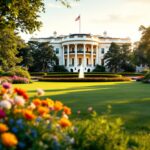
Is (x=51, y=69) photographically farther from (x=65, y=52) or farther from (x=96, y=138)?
(x=96, y=138)

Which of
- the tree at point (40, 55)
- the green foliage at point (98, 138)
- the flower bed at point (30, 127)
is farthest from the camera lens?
the tree at point (40, 55)

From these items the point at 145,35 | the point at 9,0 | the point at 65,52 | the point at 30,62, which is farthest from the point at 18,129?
the point at 65,52

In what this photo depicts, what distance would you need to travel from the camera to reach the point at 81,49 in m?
101

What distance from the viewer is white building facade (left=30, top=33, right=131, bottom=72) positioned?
97.6m

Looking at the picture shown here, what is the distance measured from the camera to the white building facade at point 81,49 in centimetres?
9756

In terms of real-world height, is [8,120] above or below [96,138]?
above

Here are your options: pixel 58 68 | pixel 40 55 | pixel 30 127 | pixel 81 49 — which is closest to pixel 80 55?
pixel 81 49

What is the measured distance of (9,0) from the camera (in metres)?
11.1

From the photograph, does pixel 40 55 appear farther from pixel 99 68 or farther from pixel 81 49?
pixel 81 49

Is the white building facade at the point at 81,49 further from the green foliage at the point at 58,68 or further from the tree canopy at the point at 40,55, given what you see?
the tree canopy at the point at 40,55

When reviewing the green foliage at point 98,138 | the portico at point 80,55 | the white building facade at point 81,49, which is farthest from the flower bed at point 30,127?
the portico at point 80,55

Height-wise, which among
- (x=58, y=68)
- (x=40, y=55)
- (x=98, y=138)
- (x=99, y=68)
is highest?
(x=40, y=55)

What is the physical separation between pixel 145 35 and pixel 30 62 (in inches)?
1496

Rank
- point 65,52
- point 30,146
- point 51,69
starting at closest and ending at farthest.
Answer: point 30,146, point 51,69, point 65,52
